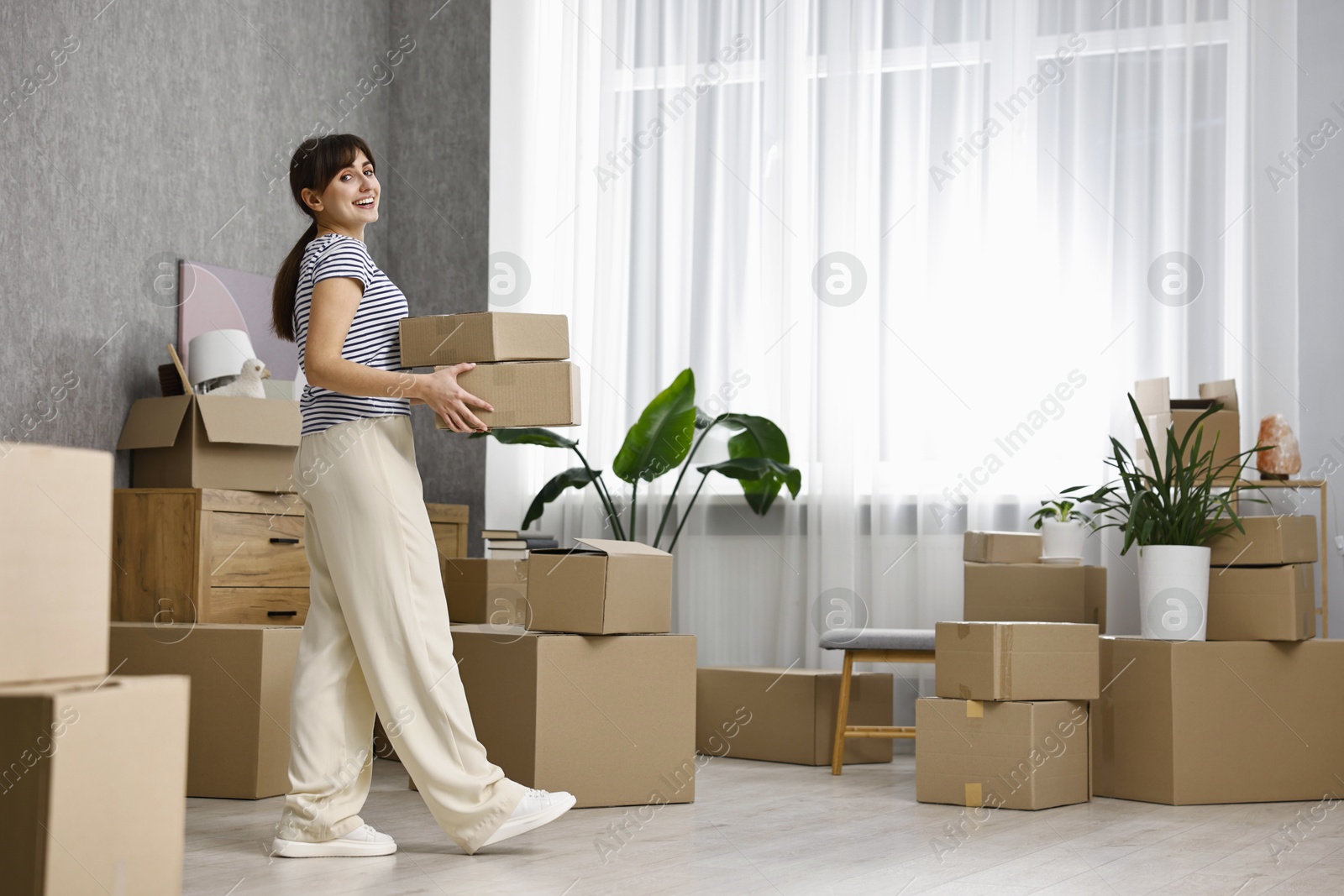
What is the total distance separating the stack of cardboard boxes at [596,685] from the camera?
8.92 ft

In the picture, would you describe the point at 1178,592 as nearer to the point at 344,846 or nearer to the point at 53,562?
the point at 344,846

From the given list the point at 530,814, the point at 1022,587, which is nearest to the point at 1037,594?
the point at 1022,587

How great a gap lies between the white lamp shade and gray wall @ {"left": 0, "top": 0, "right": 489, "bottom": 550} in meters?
0.16

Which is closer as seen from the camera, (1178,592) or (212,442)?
(1178,592)

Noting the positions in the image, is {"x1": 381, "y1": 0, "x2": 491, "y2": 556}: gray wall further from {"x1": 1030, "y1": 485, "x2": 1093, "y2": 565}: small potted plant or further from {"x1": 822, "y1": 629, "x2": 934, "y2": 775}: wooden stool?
{"x1": 1030, "y1": 485, "x2": 1093, "y2": 565}: small potted plant

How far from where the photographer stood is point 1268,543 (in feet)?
9.66

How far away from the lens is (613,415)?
4.36 metres

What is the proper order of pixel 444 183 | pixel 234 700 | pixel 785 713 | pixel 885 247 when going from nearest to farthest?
1. pixel 234 700
2. pixel 785 713
3. pixel 885 247
4. pixel 444 183

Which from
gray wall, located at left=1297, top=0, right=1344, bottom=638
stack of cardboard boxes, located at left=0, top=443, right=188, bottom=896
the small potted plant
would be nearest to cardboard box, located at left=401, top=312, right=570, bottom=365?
stack of cardboard boxes, located at left=0, top=443, right=188, bottom=896

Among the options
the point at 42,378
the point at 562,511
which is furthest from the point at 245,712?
the point at 562,511

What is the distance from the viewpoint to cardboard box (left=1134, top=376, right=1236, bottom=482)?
3342mm

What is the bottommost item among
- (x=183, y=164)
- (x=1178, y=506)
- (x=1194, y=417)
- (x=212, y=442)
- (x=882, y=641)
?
(x=882, y=641)

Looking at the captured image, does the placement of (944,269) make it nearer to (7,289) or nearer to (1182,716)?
(1182,716)

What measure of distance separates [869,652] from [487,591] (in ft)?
3.59
